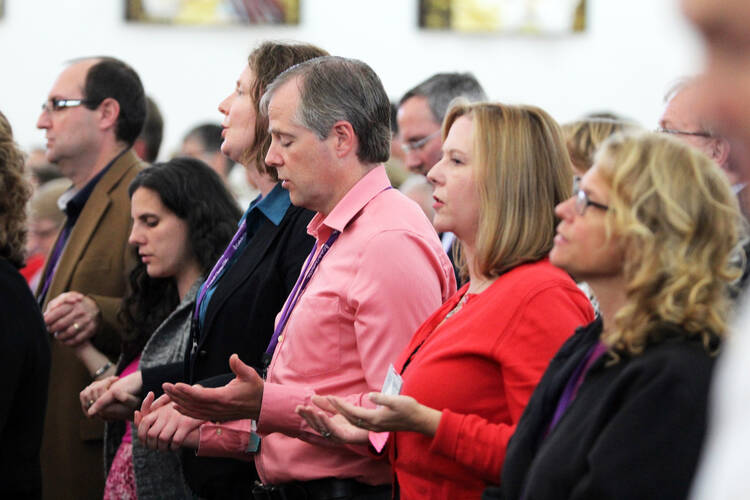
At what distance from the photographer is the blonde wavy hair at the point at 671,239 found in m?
1.57

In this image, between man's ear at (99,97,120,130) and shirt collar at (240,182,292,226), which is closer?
shirt collar at (240,182,292,226)

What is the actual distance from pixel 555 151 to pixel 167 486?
165cm

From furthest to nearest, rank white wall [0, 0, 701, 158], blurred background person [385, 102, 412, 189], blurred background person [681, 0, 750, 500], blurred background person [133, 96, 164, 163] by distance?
white wall [0, 0, 701, 158]
blurred background person [385, 102, 412, 189]
blurred background person [133, 96, 164, 163]
blurred background person [681, 0, 750, 500]

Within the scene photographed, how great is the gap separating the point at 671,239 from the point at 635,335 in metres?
0.17

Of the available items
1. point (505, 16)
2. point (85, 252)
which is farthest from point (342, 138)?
point (505, 16)

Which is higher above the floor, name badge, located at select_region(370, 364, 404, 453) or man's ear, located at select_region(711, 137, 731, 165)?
man's ear, located at select_region(711, 137, 731, 165)

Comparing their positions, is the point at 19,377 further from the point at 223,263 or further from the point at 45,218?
the point at 45,218

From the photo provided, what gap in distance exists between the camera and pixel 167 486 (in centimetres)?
304

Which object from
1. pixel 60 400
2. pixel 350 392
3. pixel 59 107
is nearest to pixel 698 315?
pixel 350 392

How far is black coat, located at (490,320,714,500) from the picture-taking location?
149 cm

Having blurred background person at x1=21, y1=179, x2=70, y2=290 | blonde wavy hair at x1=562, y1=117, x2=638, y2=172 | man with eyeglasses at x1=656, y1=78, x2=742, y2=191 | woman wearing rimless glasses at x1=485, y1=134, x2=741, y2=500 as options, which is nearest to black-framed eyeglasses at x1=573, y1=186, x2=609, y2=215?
woman wearing rimless glasses at x1=485, y1=134, x2=741, y2=500

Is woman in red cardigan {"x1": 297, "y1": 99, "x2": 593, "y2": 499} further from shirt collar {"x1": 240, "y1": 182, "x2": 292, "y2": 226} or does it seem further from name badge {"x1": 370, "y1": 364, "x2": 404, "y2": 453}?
shirt collar {"x1": 240, "y1": 182, "x2": 292, "y2": 226}

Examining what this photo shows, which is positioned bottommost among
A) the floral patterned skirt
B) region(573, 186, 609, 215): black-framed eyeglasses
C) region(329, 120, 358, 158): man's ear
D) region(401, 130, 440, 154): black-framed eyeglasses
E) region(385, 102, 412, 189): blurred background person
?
the floral patterned skirt

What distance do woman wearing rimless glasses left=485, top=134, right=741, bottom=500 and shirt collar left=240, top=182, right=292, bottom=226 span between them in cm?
110
